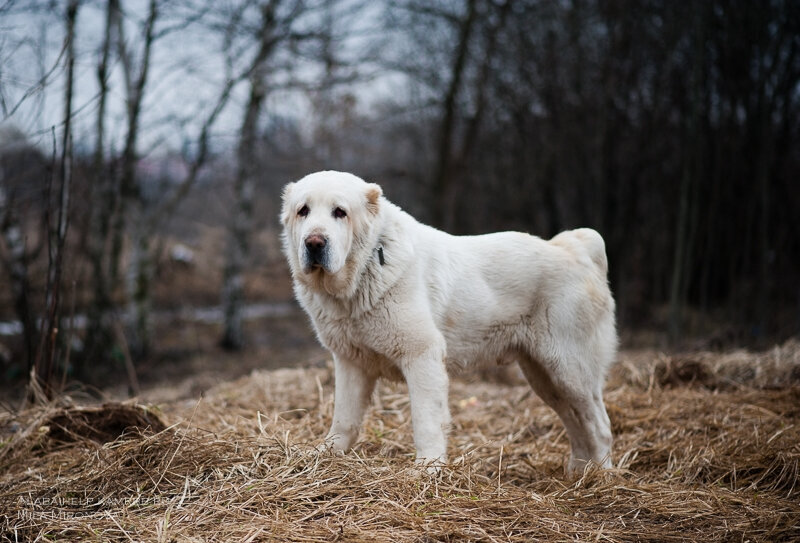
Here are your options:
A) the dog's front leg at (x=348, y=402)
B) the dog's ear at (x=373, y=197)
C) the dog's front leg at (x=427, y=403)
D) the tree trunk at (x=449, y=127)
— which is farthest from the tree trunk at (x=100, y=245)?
the dog's front leg at (x=427, y=403)

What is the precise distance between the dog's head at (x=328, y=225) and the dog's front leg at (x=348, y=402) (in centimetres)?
62

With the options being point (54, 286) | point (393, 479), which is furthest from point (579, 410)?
point (54, 286)

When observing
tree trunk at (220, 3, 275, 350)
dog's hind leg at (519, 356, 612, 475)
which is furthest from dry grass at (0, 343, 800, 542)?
tree trunk at (220, 3, 275, 350)

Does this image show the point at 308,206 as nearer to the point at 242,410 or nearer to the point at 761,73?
the point at 242,410

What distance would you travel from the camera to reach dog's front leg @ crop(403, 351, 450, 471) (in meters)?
3.72

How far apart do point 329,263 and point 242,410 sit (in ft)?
7.67

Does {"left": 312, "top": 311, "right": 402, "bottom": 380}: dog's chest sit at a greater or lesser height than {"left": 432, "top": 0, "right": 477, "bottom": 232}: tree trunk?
lesser

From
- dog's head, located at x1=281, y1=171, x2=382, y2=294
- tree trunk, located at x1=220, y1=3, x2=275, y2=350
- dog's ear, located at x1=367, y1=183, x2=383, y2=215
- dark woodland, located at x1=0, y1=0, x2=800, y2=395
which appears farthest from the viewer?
tree trunk, located at x1=220, y1=3, x2=275, y2=350

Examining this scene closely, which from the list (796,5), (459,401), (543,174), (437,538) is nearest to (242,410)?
(459,401)

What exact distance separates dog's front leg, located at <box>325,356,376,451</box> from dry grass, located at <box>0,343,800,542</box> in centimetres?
32

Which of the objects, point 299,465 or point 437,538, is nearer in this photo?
point 437,538

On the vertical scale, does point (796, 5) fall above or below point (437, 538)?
above

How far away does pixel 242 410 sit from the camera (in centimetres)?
534

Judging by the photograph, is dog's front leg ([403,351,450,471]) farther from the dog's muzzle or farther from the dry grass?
A: the dog's muzzle
